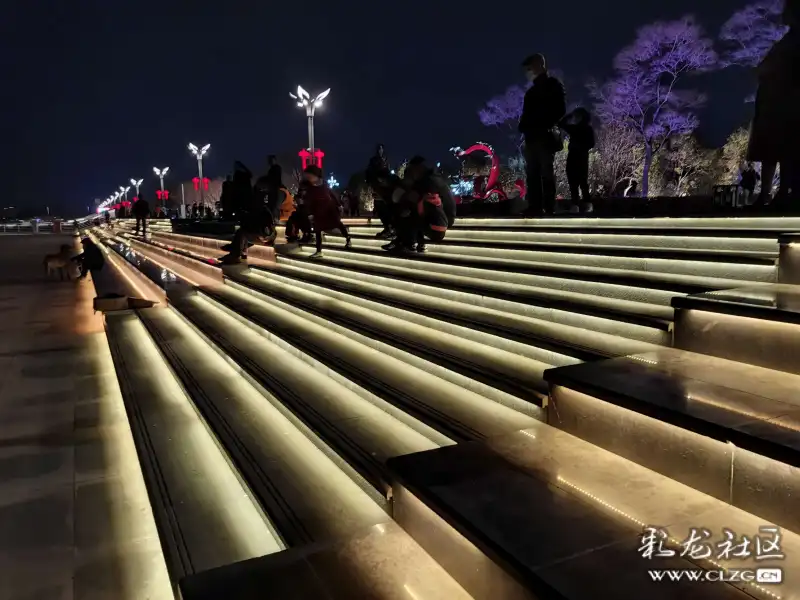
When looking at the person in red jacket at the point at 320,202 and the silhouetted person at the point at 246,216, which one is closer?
the person in red jacket at the point at 320,202

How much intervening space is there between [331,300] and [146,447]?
271cm

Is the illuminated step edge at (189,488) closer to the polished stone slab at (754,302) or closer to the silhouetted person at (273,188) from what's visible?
the polished stone slab at (754,302)

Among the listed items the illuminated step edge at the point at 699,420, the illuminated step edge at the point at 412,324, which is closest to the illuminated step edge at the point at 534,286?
the illuminated step edge at the point at 412,324

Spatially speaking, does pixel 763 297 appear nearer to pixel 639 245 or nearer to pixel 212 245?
pixel 639 245

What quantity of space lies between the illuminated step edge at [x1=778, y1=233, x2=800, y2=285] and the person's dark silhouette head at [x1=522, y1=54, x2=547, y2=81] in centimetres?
400

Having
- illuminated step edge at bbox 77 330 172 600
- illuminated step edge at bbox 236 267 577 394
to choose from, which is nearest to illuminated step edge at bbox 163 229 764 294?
illuminated step edge at bbox 236 267 577 394

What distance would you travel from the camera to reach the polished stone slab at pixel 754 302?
2.22 m

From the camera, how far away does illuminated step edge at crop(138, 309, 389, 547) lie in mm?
2260

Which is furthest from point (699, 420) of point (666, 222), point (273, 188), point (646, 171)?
point (646, 171)

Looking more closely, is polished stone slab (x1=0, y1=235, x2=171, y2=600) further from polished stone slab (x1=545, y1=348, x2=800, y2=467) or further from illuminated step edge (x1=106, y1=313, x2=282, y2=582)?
polished stone slab (x1=545, y1=348, x2=800, y2=467)

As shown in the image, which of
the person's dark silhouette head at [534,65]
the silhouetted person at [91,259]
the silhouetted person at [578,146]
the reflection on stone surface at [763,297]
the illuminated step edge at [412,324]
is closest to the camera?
the reflection on stone surface at [763,297]

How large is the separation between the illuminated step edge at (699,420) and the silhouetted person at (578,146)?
5.30 meters

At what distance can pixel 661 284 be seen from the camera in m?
3.39

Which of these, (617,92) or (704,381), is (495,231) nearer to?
(704,381)
